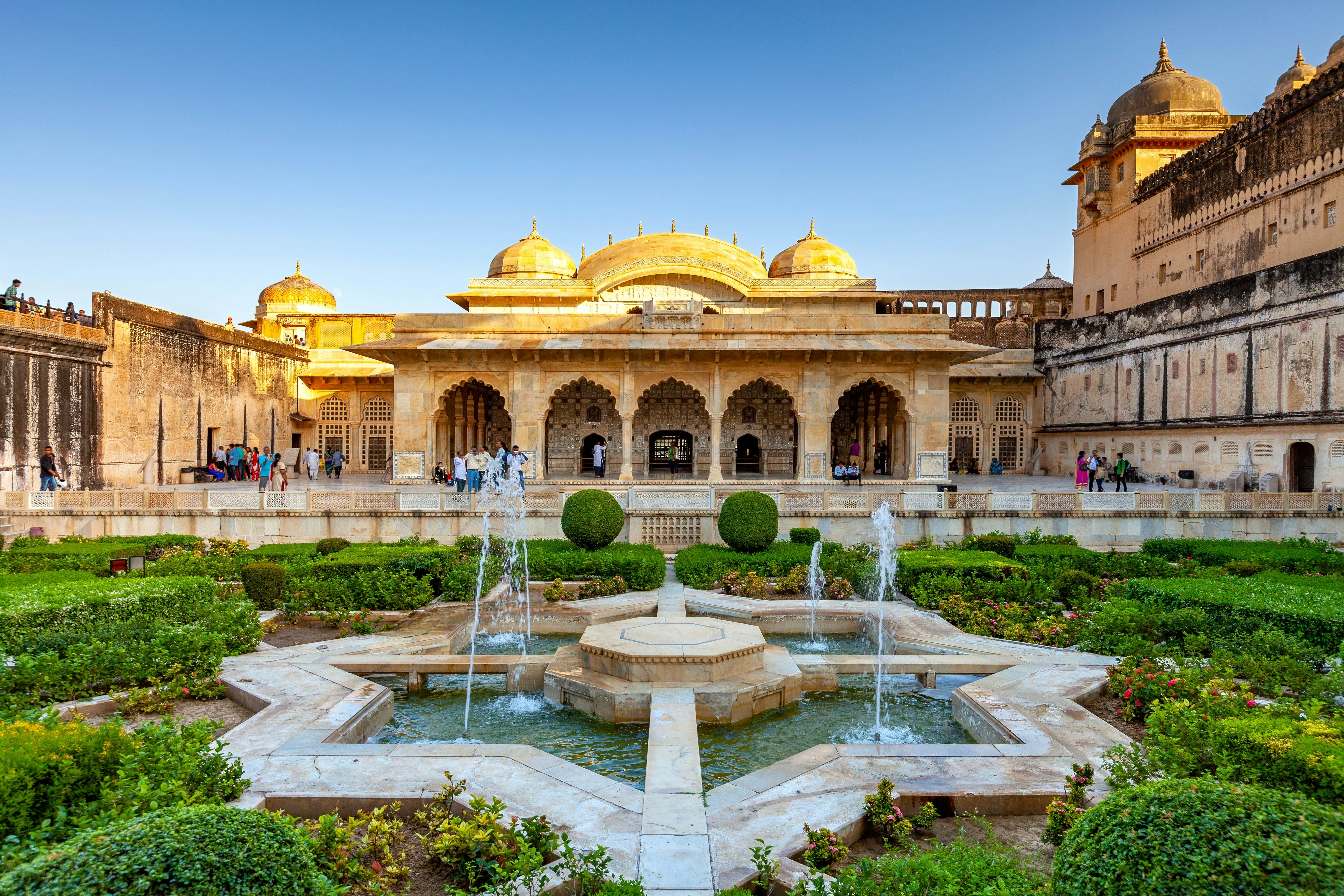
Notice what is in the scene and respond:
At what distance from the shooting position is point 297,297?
2898cm

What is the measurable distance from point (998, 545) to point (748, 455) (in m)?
12.2

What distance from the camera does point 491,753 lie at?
14.4ft

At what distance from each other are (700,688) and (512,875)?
9.01 ft

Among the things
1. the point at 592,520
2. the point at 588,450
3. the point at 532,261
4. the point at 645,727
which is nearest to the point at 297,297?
the point at 532,261

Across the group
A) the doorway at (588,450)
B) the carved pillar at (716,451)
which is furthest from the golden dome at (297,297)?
the carved pillar at (716,451)

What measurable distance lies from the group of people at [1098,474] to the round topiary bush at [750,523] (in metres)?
8.76

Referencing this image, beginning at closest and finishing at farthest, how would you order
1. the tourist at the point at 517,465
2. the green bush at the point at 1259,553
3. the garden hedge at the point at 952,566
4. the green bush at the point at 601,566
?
1. the garden hedge at the point at 952,566
2. the green bush at the point at 1259,553
3. the green bush at the point at 601,566
4. the tourist at the point at 517,465

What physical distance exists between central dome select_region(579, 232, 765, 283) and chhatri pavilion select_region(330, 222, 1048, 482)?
66 millimetres

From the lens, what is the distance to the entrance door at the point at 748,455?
22859mm

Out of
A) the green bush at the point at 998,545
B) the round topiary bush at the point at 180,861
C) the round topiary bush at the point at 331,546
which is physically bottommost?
the round topiary bush at the point at 331,546

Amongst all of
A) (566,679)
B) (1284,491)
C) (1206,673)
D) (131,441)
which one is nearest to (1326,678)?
(1206,673)

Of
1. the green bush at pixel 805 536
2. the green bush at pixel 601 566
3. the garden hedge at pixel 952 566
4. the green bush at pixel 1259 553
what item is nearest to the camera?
the garden hedge at pixel 952 566

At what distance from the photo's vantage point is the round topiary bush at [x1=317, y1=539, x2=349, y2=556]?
10664 millimetres

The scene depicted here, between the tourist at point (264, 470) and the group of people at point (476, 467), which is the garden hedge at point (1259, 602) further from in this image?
the tourist at point (264, 470)
